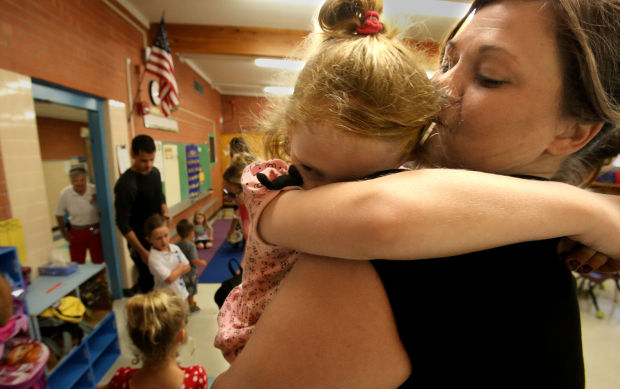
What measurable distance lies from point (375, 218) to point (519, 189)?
9.1 inches

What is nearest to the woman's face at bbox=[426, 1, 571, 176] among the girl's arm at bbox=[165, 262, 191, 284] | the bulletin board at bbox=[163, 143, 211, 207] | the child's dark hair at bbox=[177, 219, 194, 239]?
the girl's arm at bbox=[165, 262, 191, 284]

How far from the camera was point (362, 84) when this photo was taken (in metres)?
0.52

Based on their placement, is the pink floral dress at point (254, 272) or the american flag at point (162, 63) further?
the american flag at point (162, 63)

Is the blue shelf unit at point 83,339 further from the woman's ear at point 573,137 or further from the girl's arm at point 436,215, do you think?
the woman's ear at point 573,137

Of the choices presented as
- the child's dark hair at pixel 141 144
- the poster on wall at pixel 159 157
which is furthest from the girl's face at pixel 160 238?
the poster on wall at pixel 159 157

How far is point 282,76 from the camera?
79 centimetres

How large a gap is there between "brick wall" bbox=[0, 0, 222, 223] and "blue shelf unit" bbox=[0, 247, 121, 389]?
5.25 ft

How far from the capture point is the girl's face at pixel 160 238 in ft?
9.75

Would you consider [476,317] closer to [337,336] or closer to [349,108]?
[337,336]

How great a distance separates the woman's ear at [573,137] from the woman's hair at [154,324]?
2051 mm

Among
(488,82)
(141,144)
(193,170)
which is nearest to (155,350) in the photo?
(488,82)

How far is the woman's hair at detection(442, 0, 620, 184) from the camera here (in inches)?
20.0

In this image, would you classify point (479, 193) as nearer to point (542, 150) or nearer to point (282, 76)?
point (542, 150)

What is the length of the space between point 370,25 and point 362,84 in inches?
6.4
